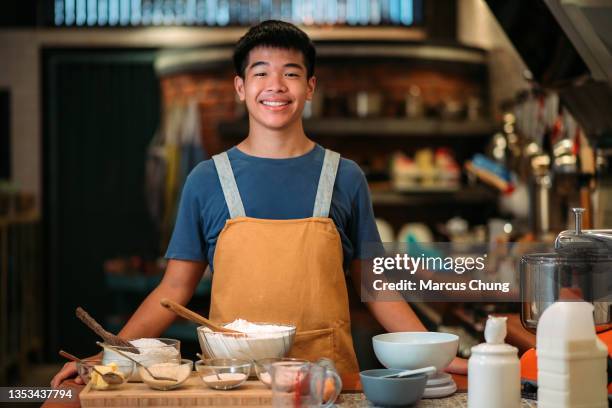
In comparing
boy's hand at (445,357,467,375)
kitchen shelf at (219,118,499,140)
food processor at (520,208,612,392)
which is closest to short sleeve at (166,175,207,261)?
boy's hand at (445,357,467,375)

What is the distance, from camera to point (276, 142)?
2447 mm

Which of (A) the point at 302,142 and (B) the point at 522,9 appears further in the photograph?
(B) the point at 522,9

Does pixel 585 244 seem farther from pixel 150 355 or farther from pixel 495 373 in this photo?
pixel 150 355

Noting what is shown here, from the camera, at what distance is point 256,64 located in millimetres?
2402

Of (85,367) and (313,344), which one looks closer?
(85,367)

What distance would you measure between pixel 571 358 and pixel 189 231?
114cm

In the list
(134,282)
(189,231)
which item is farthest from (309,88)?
(134,282)

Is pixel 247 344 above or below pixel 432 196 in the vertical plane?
below

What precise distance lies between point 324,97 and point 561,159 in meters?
2.46

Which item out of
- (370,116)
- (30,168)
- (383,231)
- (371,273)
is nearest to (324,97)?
(370,116)

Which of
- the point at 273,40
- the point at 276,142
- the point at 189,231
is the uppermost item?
the point at 273,40

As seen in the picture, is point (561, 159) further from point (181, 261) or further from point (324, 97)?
point (324, 97)

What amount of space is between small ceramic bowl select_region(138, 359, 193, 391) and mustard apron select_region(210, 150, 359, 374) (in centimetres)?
42

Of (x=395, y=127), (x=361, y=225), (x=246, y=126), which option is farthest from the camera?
(x=395, y=127)
